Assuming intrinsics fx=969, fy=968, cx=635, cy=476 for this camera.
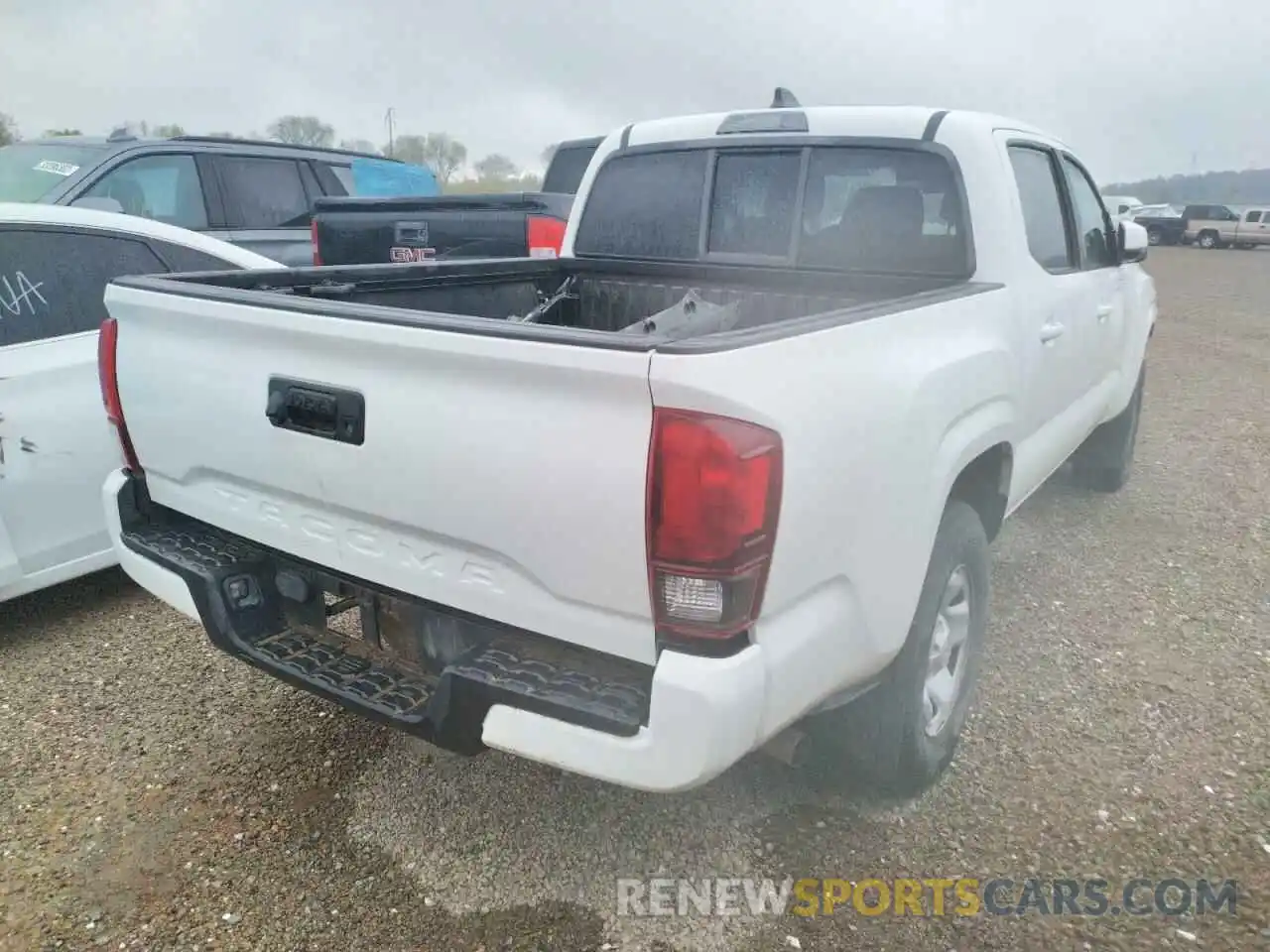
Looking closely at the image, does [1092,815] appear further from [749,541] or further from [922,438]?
[749,541]

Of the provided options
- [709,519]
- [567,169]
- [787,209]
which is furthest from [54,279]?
[567,169]

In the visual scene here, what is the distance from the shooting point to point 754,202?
3795mm

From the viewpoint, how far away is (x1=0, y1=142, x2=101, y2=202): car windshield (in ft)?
22.2

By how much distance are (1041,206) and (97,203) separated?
6098 mm

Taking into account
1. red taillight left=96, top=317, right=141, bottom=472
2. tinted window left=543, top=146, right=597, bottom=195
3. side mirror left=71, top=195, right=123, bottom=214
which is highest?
tinted window left=543, top=146, right=597, bottom=195

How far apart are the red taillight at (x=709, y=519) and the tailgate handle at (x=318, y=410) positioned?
793mm

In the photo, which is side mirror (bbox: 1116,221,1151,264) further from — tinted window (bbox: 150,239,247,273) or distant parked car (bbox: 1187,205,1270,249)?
distant parked car (bbox: 1187,205,1270,249)

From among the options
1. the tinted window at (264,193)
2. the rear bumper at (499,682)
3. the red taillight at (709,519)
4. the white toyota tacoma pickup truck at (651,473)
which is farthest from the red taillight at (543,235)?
the red taillight at (709,519)

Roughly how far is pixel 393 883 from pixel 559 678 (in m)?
0.89

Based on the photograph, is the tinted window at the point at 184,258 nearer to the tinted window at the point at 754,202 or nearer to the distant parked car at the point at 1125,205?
the tinted window at the point at 754,202

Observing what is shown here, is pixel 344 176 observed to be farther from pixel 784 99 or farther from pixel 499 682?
pixel 499 682

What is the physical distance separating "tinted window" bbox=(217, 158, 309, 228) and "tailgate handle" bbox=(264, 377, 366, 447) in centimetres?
582

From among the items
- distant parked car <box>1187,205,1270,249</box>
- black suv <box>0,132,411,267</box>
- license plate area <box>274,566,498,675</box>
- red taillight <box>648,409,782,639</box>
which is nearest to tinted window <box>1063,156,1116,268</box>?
red taillight <box>648,409,782,639</box>

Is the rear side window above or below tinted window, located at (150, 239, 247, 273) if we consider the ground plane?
above
